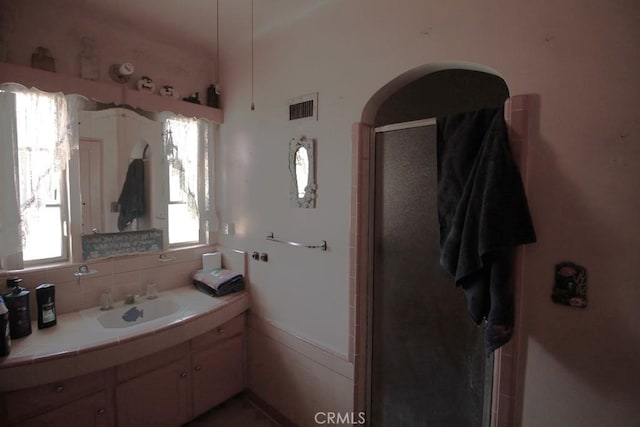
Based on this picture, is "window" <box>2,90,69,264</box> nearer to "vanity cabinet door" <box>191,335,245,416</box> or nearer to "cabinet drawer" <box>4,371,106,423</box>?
Answer: "cabinet drawer" <box>4,371,106,423</box>

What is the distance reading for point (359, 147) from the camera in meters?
1.54

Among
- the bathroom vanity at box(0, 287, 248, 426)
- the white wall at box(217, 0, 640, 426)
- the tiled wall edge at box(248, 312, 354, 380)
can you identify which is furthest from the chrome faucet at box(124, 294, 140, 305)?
the white wall at box(217, 0, 640, 426)

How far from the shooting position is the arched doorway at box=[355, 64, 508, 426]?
1349mm

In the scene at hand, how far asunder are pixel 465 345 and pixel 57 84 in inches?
96.4

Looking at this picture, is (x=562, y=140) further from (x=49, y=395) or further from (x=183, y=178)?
(x=49, y=395)

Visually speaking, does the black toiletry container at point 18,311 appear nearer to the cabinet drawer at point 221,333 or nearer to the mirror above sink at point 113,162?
the mirror above sink at point 113,162

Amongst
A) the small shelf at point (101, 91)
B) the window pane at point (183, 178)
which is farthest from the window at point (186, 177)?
the small shelf at point (101, 91)

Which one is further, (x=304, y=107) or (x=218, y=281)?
(x=218, y=281)

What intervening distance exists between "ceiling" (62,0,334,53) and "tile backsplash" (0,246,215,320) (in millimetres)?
1504

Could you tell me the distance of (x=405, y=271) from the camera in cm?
150

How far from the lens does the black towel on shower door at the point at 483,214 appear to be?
105 centimetres

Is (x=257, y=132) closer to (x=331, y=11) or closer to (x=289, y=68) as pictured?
(x=289, y=68)

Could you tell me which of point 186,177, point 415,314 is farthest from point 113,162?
point 415,314

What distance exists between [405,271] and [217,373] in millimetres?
1484
